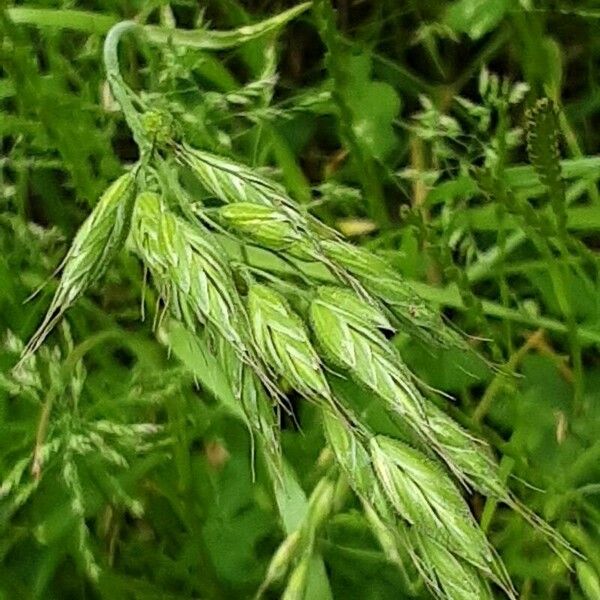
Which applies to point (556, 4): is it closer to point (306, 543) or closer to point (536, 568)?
point (536, 568)

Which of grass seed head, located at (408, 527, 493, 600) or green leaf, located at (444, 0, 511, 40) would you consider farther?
green leaf, located at (444, 0, 511, 40)

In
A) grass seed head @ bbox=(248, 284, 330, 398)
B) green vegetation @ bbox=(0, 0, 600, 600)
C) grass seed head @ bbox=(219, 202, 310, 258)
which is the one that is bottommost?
green vegetation @ bbox=(0, 0, 600, 600)

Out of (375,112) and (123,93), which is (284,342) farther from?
(375,112)

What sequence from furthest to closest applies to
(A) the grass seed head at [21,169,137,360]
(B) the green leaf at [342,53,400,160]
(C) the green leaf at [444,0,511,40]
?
(B) the green leaf at [342,53,400,160] → (C) the green leaf at [444,0,511,40] → (A) the grass seed head at [21,169,137,360]

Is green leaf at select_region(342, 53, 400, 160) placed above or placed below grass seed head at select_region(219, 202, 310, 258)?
below

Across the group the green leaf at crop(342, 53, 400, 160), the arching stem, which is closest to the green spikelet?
the arching stem

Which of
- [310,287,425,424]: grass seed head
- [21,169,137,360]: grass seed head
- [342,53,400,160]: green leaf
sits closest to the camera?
[310,287,425,424]: grass seed head

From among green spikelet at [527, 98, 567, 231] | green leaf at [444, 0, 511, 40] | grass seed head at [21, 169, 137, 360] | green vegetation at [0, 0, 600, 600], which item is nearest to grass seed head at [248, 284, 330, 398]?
green vegetation at [0, 0, 600, 600]

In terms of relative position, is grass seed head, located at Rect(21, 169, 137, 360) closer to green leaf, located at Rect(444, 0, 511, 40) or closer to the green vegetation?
the green vegetation

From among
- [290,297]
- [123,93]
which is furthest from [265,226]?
[123,93]

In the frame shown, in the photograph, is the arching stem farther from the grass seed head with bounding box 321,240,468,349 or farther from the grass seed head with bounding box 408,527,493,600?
the grass seed head with bounding box 408,527,493,600
